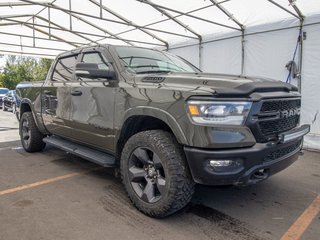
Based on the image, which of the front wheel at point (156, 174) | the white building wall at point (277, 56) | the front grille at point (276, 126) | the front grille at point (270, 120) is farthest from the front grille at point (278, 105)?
the white building wall at point (277, 56)

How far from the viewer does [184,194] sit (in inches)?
111

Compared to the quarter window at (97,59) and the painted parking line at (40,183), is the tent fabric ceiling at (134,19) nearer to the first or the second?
the quarter window at (97,59)

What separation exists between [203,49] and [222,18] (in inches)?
62.3

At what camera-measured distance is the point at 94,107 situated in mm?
3807

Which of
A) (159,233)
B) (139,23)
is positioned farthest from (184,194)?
(139,23)

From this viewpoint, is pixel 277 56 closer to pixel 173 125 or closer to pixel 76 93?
pixel 76 93

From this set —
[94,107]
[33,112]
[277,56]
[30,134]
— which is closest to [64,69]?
[33,112]

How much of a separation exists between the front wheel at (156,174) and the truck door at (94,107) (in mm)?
481

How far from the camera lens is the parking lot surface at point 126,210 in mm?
2764

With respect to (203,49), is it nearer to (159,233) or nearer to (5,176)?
(5,176)

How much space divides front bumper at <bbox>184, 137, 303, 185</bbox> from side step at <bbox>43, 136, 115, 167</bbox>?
1267 millimetres

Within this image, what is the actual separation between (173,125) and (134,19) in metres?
8.30

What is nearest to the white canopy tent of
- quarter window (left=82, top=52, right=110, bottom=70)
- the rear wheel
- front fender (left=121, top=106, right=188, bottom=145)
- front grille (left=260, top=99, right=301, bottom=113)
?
front grille (left=260, top=99, right=301, bottom=113)

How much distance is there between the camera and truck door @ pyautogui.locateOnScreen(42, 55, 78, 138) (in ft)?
14.6
